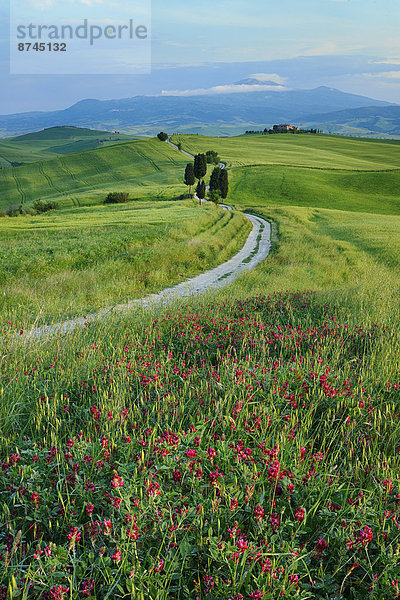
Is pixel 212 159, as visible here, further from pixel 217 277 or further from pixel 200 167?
pixel 217 277

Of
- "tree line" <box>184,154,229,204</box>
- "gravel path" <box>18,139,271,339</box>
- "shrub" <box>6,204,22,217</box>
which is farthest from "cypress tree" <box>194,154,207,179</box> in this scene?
"shrub" <box>6,204,22,217</box>

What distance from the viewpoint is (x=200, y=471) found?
305cm

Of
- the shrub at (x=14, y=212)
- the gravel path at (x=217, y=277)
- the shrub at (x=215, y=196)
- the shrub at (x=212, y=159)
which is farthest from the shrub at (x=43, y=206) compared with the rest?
the shrub at (x=212, y=159)

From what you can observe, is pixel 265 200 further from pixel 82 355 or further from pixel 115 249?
pixel 82 355

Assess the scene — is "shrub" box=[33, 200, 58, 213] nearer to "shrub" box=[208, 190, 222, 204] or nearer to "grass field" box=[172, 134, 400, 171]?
"shrub" box=[208, 190, 222, 204]

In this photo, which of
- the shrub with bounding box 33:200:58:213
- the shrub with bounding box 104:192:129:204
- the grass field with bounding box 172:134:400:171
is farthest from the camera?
the grass field with bounding box 172:134:400:171

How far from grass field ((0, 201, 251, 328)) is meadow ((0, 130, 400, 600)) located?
15.2 feet

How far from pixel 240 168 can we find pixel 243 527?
103485 mm

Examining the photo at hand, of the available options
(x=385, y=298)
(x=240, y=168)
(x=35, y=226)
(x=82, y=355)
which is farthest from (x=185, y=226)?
(x=240, y=168)

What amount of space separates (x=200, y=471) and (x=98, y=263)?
18.0 m

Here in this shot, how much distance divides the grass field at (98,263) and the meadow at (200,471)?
15.2ft

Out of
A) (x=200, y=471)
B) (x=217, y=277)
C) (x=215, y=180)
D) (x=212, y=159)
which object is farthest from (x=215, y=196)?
(x=200, y=471)

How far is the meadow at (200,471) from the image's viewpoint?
8.00ft

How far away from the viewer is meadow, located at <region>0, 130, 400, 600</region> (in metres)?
2.44
